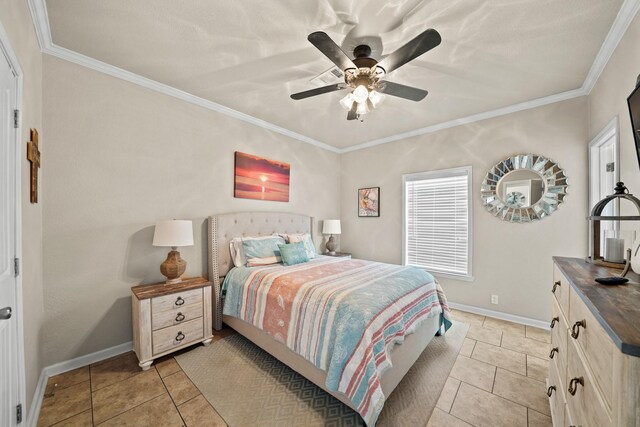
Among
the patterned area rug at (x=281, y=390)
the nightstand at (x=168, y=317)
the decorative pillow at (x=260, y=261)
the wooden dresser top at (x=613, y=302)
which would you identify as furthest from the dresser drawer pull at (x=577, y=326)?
Answer: the nightstand at (x=168, y=317)

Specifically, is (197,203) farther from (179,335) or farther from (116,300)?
(179,335)

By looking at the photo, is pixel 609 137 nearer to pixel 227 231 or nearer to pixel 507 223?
pixel 507 223

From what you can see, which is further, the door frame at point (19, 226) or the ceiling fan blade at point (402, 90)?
the ceiling fan blade at point (402, 90)

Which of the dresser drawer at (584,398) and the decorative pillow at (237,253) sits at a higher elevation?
the decorative pillow at (237,253)

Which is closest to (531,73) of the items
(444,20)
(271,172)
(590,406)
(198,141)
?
(444,20)

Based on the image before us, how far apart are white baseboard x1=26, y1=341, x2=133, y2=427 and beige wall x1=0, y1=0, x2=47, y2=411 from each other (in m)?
0.09

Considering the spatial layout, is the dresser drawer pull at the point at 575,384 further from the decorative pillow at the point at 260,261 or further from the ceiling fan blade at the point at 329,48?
the decorative pillow at the point at 260,261

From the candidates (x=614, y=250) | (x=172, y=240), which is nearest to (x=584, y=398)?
(x=614, y=250)

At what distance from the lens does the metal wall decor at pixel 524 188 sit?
2.96 metres

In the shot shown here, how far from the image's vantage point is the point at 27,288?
165cm

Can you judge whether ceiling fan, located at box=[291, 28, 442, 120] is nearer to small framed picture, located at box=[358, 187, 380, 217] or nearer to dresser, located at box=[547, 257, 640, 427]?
dresser, located at box=[547, 257, 640, 427]

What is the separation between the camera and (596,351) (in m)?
0.90

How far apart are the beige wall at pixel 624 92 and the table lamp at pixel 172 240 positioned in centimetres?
367

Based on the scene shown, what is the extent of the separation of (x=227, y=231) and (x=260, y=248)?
49 cm
